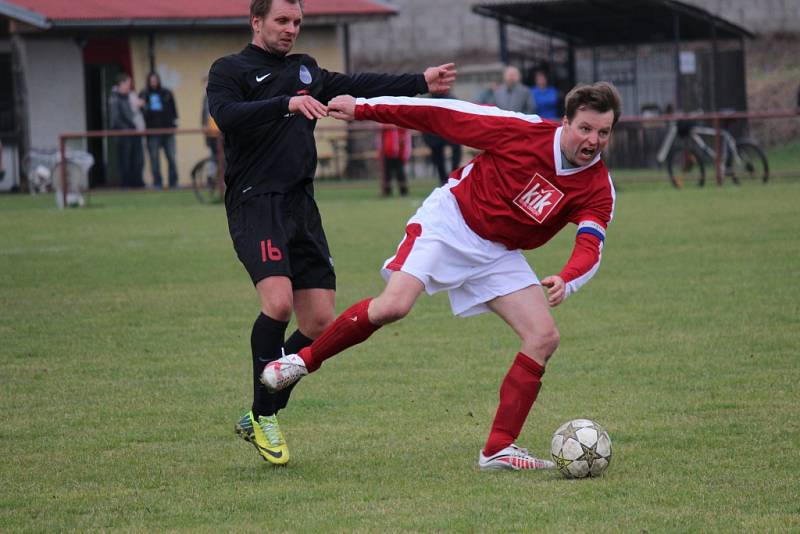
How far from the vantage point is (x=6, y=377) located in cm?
815

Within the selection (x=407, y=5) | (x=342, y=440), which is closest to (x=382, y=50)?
(x=407, y=5)

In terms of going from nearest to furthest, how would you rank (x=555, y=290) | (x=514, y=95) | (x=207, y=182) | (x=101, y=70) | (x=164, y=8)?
(x=555, y=290), (x=514, y=95), (x=207, y=182), (x=164, y=8), (x=101, y=70)

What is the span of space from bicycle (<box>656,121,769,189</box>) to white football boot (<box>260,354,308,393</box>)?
17.2 metres

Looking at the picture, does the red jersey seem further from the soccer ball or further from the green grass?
the green grass

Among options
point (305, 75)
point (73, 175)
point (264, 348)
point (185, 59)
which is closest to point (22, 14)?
point (185, 59)

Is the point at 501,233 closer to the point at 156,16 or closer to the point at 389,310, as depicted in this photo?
the point at 389,310

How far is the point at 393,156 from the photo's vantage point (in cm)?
2245

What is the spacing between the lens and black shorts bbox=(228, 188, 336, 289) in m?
5.87

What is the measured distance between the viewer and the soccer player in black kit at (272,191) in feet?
19.2

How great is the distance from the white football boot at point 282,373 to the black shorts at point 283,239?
0.39 metres

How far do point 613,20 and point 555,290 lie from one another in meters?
25.4

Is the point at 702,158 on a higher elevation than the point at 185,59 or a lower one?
lower

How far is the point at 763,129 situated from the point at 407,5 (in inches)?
504

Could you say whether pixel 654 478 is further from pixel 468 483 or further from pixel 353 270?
pixel 353 270
